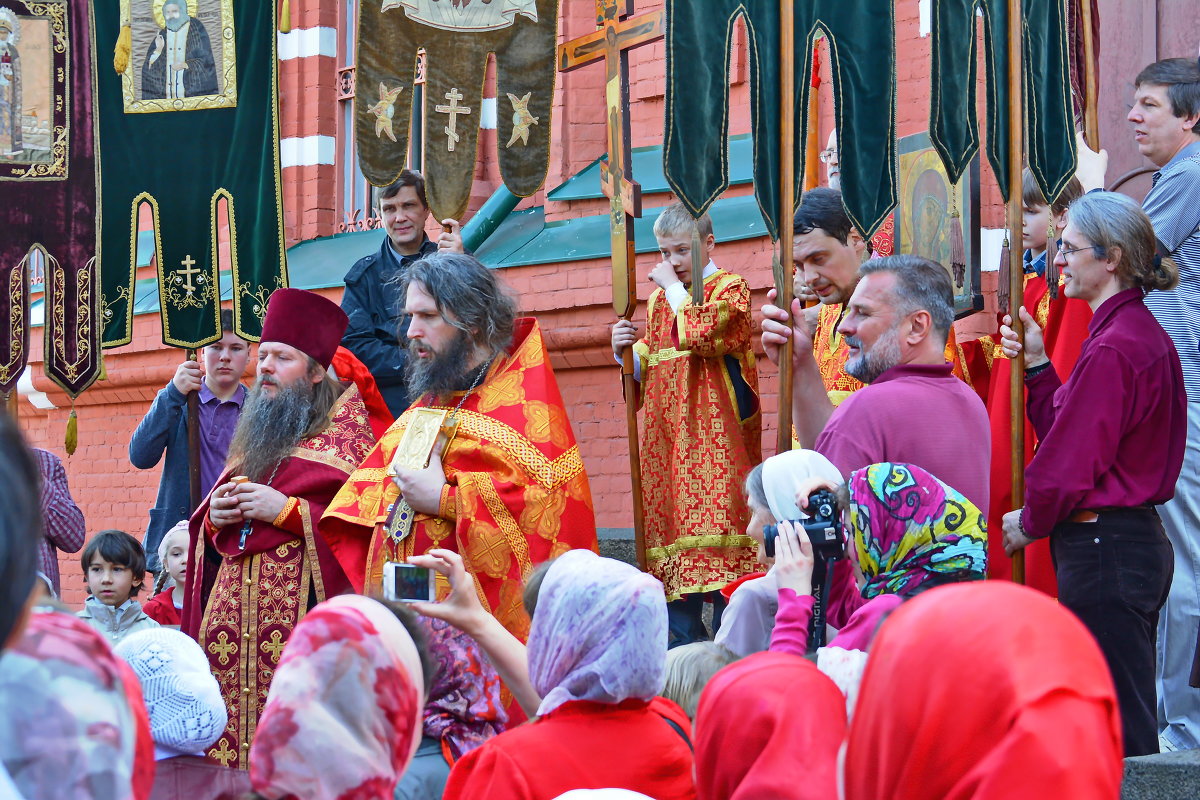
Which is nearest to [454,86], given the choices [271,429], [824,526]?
[271,429]

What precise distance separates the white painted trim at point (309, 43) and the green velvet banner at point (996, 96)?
764 centimetres

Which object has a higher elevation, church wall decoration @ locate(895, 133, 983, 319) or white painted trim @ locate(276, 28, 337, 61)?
white painted trim @ locate(276, 28, 337, 61)

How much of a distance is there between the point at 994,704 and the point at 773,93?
4.01 meters

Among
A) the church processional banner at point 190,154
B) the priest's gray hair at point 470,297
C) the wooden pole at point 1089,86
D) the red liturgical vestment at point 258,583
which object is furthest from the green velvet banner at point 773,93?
the church processional banner at point 190,154

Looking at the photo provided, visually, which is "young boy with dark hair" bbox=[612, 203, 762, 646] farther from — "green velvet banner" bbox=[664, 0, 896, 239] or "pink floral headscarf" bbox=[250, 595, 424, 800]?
"pink floral headscarf" bbox=[250, 595, 424, 800]

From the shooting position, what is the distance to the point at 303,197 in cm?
1214

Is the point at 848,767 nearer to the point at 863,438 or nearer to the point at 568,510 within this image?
the point at 863,438

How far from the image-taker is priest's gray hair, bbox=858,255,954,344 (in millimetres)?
4203

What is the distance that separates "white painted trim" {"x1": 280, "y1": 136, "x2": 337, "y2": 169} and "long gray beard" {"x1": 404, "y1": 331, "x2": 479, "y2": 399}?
7365mm

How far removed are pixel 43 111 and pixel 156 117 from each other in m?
0.44

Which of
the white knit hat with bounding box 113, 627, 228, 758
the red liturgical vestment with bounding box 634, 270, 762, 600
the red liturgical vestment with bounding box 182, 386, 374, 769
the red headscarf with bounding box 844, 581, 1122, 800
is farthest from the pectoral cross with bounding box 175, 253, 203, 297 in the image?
the red headscarf with bounding box 844, 581, 1122, 800

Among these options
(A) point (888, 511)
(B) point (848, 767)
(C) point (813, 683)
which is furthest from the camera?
(A) point (888, 511)

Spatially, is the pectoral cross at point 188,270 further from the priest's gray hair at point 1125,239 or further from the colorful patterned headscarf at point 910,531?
the colorful patterned headscarf at point 910,531

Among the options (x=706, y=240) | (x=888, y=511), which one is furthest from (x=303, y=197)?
(x=888, y=511)
